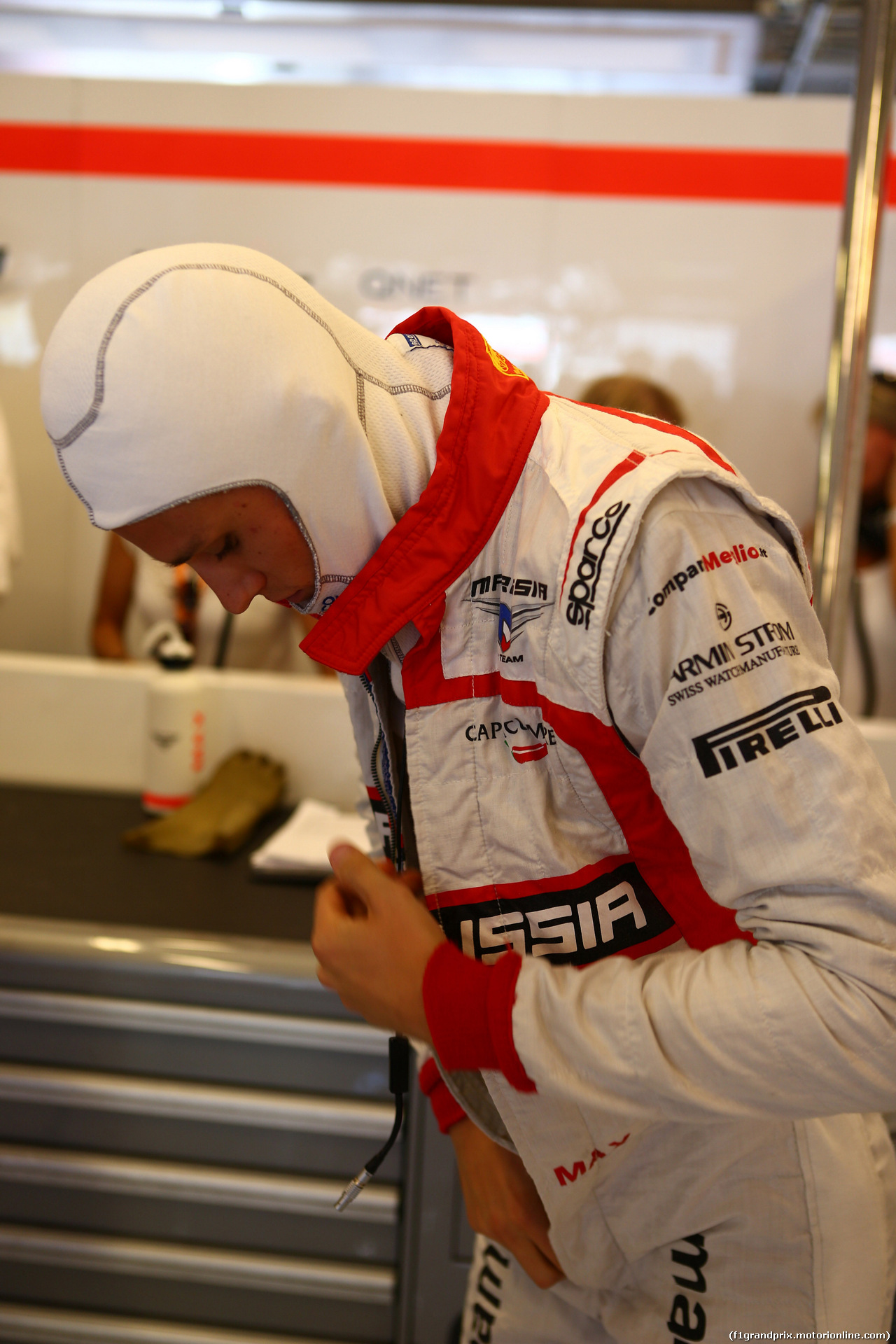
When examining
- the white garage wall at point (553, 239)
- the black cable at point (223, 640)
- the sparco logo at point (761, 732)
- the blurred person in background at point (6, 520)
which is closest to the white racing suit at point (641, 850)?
the sparco logo at point (761, 732)

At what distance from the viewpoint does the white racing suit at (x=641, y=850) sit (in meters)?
0.55

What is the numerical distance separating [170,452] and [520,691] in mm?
262

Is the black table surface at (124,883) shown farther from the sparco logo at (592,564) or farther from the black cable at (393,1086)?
the sparco logo at (592,564)

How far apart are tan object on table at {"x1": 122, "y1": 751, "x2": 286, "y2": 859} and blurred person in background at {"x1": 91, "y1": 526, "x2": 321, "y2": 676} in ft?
2.46

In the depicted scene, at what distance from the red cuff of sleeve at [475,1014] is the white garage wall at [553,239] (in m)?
2.81

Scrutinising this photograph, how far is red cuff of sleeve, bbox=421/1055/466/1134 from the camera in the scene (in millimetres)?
900

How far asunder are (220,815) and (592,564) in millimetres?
1159

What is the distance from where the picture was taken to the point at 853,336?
3.65 feet

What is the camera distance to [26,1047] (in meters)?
1.30

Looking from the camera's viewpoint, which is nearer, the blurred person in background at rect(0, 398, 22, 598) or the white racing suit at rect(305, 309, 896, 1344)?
the white racing suit at rect(305, 309, 896, 1344)

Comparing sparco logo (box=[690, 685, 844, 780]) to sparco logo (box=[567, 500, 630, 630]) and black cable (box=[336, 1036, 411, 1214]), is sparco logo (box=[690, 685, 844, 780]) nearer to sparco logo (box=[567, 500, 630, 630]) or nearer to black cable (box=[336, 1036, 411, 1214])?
sparco logo (box=[567, 500, 630, 630])

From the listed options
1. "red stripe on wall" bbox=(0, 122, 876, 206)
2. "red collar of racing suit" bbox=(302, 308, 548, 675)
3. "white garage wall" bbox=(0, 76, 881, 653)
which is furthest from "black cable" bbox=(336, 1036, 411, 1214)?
"red stripe on wall" bbox=(0, 122, 876, 206)

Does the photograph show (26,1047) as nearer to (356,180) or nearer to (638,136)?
(356,180)

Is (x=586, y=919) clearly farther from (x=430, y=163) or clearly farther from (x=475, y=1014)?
(x=430, y=163)
